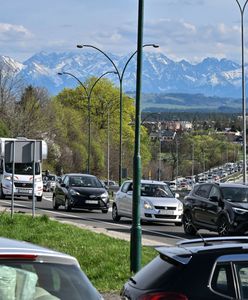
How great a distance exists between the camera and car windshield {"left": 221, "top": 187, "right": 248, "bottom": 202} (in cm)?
2052

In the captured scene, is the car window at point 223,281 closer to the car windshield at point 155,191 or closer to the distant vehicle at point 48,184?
the car windshield at point 155,191

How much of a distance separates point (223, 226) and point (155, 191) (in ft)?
21.4

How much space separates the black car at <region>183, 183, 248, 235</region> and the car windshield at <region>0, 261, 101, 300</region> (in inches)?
550

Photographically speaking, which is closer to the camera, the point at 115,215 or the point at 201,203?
the point at 201,203

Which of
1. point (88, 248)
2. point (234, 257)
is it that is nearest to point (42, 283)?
point (234, 257)

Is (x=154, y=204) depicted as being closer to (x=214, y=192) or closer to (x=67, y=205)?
(x=214, y=192)

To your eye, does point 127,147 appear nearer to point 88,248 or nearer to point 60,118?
point 60,118

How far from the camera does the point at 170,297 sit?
5.69m

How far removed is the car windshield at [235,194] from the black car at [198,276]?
14461 mm

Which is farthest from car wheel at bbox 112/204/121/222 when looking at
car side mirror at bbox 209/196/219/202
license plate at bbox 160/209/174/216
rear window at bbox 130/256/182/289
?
rear window at bbox 130/256/182/289

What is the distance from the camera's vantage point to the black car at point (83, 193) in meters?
30.9

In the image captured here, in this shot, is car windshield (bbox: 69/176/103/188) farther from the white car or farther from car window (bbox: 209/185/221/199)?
car window (bbox: 209/185/221/199)

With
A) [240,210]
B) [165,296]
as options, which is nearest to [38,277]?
[165,296]

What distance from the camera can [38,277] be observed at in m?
4.85
